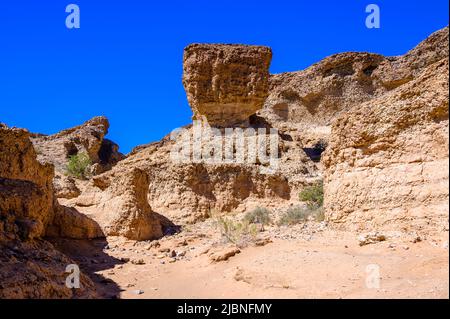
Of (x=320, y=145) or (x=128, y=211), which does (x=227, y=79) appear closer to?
(x=320, y=145)

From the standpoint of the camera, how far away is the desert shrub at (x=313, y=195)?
45.1 ft

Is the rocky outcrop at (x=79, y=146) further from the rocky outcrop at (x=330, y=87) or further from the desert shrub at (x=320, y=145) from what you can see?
the desert shrub at (x=320, y=145)

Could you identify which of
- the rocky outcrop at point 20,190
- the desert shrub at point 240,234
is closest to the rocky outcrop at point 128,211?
the rocky outcrop at point 20,190

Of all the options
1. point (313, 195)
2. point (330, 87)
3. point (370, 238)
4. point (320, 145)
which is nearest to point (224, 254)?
point (370, 238)

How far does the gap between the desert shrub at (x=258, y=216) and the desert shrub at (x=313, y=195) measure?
133cm

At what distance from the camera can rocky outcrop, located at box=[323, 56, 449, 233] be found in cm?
707

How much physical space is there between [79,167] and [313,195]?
1435cm

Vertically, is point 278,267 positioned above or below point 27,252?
below

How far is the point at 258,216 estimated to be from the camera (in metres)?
13.3

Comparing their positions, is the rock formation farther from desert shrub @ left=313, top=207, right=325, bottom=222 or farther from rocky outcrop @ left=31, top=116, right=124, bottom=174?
rocky outcrop @ left=31, top=116, right=124, bottom=174

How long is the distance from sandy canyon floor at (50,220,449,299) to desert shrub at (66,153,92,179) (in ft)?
47.0

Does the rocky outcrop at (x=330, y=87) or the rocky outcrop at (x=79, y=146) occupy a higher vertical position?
the rocky outcrop at (x=330, y=87)
